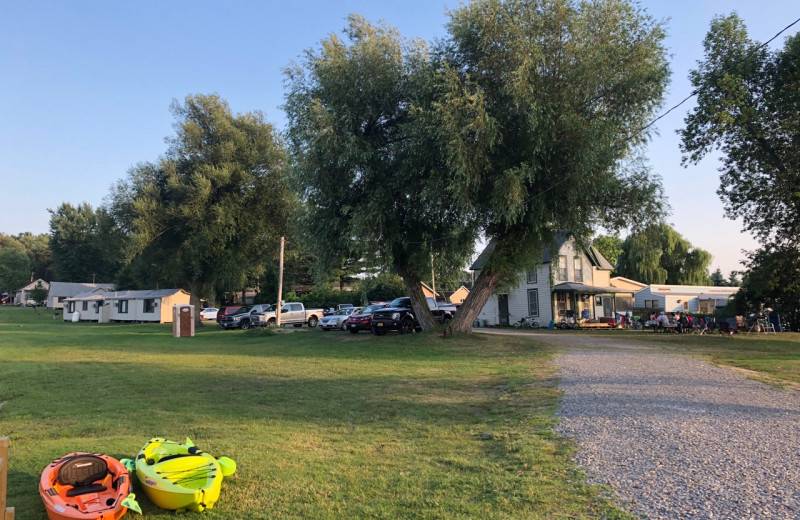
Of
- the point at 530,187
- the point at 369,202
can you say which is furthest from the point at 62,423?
the point at 530,187

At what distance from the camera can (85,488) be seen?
15.6 feet

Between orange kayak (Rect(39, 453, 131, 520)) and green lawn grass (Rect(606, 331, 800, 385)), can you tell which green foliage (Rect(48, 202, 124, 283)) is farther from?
orange kayak (Rect(39, 453, 131, 520))

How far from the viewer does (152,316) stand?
45.2m

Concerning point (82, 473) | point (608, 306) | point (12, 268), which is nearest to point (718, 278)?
point (608, 306)

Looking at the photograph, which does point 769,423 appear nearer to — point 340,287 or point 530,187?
point 530,187

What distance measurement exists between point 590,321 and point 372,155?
67.4 ft

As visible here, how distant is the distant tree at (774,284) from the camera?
80.6ft

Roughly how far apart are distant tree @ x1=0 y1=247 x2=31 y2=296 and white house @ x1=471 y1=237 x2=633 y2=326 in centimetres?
9218

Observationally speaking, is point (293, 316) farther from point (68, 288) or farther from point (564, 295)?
point (68, 288)

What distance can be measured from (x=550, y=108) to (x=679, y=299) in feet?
92.3

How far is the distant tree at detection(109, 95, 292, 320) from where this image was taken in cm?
3588

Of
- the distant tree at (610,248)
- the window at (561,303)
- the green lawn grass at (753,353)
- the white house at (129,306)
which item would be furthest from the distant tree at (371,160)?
the distant tree at (610,248)

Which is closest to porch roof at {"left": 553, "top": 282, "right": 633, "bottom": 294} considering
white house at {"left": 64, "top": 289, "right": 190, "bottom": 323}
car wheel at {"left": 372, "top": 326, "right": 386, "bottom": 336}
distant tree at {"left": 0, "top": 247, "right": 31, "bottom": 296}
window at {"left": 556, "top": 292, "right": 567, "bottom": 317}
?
window at {"left": 556, "top": 292, "right": 567, "bottom": 317}

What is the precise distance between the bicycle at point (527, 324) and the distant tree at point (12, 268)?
9542cm
